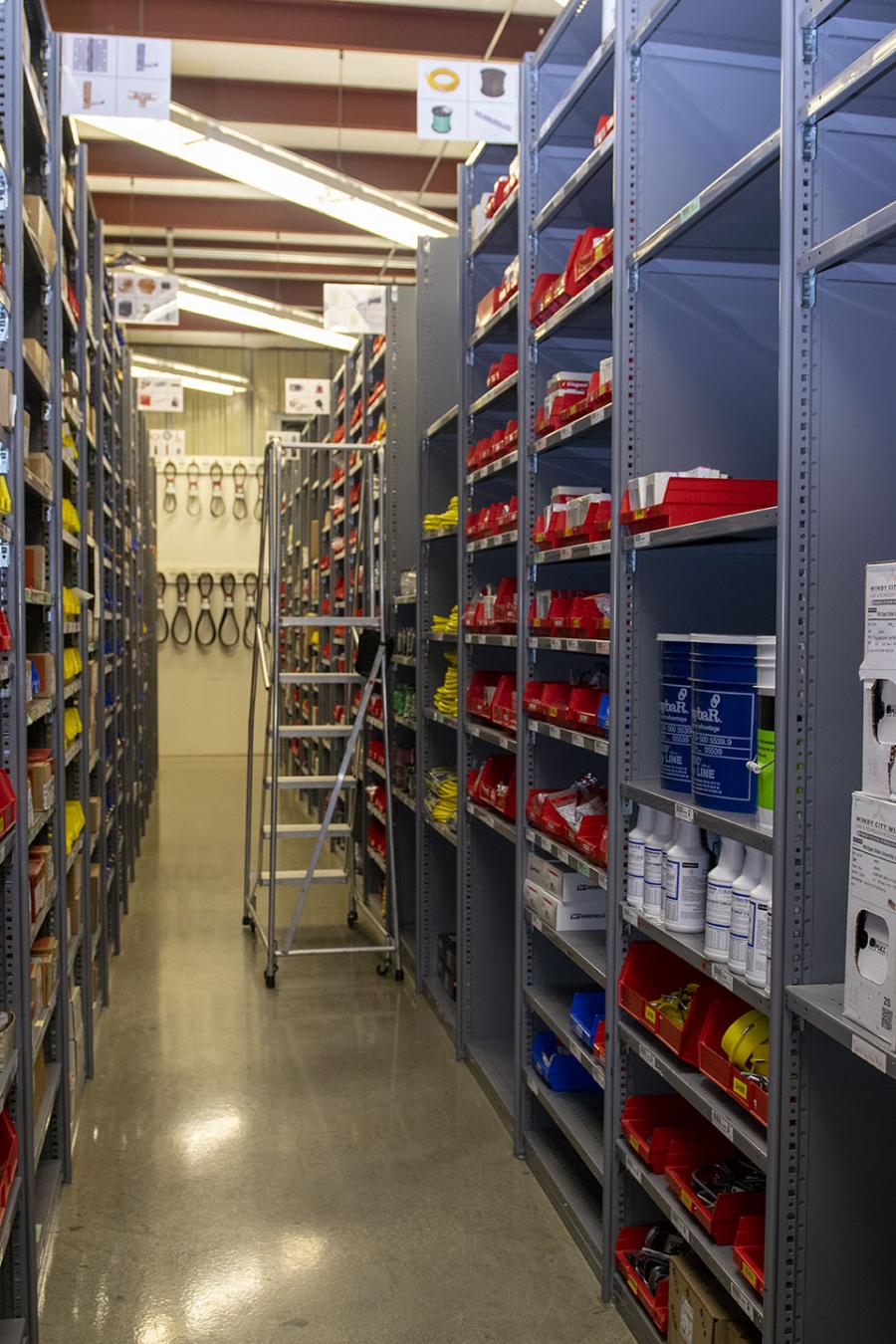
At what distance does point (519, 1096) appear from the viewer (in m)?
3.98

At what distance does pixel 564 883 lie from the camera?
3695 millimetres

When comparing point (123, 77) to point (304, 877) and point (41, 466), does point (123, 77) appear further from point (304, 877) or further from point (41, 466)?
point (304, 877)

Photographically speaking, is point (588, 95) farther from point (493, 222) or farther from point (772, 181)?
point (772, 181)

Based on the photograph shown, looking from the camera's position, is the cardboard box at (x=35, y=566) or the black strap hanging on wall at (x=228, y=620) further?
the black strap hanging on wall at (x=228, y=620)

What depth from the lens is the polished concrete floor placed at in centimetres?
306

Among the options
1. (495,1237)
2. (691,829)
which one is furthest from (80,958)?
(691,829)

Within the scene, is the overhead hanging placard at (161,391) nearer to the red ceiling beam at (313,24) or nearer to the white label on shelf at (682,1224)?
the red ceiling beam at (313,24)

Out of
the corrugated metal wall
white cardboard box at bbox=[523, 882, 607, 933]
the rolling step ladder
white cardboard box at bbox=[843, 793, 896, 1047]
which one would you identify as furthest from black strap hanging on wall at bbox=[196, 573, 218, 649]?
white cardboard box at bbox=[843, 793, 896, 1047]

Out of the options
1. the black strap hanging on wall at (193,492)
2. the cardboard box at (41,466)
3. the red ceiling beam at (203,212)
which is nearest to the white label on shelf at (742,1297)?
the cardboard box at (41,466)

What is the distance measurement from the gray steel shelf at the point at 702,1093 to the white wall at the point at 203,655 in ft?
43.0

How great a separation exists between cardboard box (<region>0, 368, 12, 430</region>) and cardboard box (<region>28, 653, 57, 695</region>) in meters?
0.94

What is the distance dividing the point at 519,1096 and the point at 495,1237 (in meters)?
0.58

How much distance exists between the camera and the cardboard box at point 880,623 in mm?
1848

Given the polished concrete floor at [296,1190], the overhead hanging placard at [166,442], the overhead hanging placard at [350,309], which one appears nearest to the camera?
the polished concrete floor at [296,1190]
